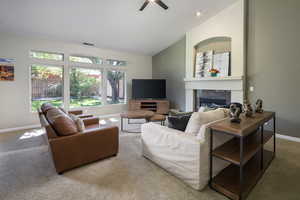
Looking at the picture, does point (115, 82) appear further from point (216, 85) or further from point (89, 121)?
point (216, 85)

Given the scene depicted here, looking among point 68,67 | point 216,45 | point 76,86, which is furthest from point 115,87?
point 216,45

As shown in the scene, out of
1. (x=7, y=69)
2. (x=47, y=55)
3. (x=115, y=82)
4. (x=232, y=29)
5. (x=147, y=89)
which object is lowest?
(x=147, y=89)

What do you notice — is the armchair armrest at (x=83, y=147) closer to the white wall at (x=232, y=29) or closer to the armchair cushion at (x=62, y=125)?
the armchair cushion at (x=62, y=125)

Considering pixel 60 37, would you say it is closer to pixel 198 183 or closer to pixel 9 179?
pixel 9 179

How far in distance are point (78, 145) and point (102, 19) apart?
326 cm

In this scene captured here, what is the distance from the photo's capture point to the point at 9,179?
2.00 metres

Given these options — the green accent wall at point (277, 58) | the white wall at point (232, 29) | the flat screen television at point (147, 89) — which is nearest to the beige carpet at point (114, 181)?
the green accent wall at point (277, 58)

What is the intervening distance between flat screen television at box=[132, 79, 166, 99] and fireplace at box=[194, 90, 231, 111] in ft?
4.52

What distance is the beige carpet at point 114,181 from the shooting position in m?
1.71

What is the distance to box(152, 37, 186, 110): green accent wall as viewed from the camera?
581cm

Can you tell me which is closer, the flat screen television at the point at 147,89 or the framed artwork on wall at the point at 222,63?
the framed artwork on wall at the point at 222,63

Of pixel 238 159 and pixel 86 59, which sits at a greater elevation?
pixel 86 59

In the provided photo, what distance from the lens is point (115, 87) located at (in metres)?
6.19

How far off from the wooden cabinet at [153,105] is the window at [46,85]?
2468mm
